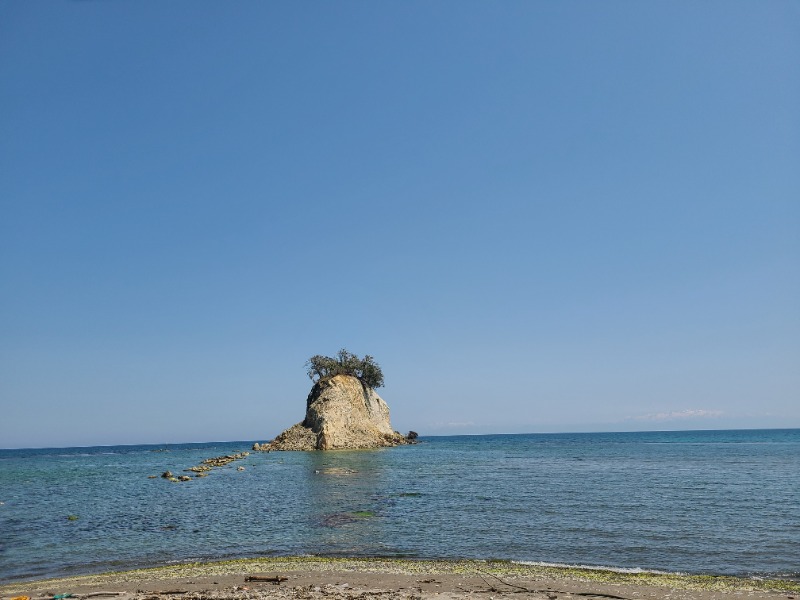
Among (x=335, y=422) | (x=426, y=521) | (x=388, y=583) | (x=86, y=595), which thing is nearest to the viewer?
(x=86, y=595)

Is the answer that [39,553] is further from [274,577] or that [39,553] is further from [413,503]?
[413,503]

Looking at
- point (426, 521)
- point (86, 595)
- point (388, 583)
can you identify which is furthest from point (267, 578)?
point (426, 521)

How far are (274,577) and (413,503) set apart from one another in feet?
54.0

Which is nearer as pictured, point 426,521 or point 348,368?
point 426,521

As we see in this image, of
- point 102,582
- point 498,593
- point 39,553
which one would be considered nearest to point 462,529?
point 498,593

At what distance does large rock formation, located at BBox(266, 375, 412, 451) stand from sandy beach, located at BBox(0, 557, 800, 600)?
2725 inches

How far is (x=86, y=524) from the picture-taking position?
2789 centimetres

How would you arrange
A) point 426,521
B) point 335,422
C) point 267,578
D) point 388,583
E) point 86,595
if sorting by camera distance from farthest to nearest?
point 335,422
point 426,521
point 267,578
point 388,583
point 86,595

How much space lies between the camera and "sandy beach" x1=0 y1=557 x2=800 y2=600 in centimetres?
1477

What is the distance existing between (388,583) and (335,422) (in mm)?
74088

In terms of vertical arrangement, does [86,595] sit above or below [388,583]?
above

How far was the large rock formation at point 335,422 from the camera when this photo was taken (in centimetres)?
8738

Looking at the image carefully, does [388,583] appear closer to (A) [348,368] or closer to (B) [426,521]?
(B) [426,521]

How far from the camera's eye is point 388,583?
16156mm
